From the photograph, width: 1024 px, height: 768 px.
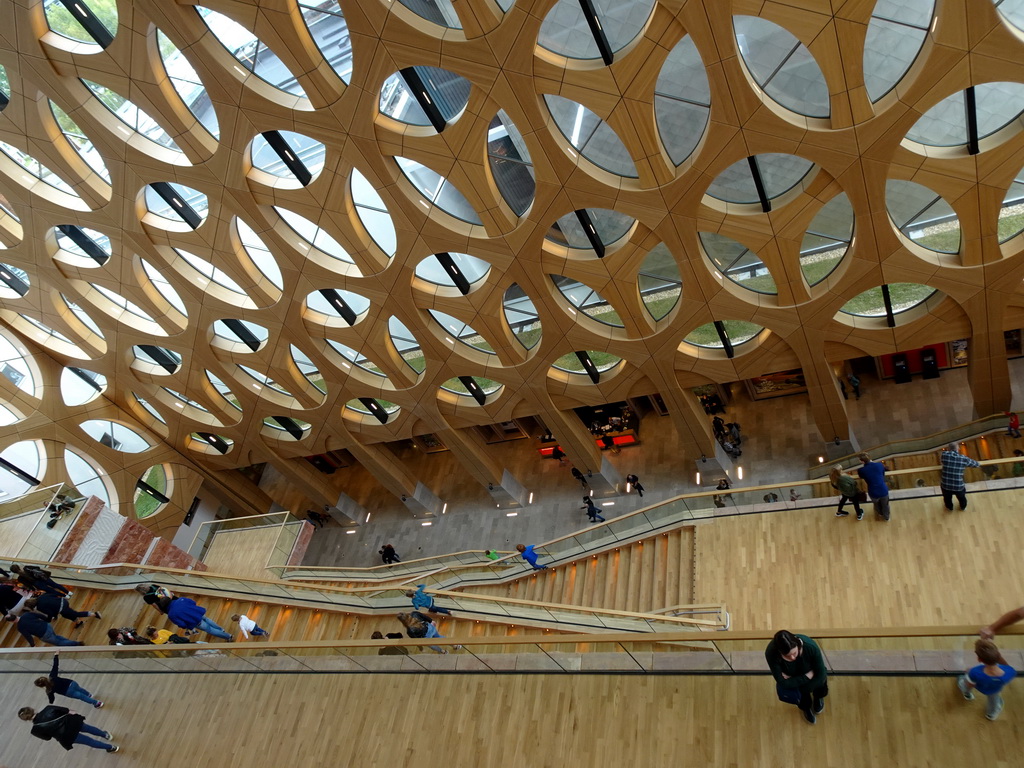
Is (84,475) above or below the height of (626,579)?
above

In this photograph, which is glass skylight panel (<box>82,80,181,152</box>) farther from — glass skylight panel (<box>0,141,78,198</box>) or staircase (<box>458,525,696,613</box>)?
staircase (<box>458,525,696,613</box>)

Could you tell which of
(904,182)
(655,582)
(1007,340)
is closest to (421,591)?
(655,582)

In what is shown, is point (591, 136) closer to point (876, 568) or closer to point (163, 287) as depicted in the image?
point (876, 568)

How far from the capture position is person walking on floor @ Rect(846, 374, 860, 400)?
23.1 m

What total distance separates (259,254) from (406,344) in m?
5.55

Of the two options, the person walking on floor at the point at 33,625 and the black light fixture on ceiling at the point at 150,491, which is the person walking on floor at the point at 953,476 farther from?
the black light fixture on ceiling at the point at 150,491

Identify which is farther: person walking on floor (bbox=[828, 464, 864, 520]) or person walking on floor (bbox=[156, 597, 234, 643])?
person walking on floor (bbox=[156, 597, 234, 643])

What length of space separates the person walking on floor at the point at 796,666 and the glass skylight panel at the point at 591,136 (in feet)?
38.1

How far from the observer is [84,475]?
29469mm

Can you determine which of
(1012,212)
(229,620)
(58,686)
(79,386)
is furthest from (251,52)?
(79,386)

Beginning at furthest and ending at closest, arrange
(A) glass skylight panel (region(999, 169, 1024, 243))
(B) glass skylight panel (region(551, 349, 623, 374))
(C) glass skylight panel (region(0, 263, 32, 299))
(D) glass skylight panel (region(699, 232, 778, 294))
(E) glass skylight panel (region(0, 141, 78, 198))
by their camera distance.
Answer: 1. (C) glass skylight panel (region(0, 263, 32, 299))
2. (B) glass skylight panel (region(551, 349, 623, 374))
3. (E) glass skylight panel (region(0, 141, 78, 198))
4. (D) glass skylight panel (region(699, 232, 778, 294))
5. (A) glass skylight panel (region(999, 169, 1024, 243))

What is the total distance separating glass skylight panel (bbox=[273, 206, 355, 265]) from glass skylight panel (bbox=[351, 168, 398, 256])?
114 cm

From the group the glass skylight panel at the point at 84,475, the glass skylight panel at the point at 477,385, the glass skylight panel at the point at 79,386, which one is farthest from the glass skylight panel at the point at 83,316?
the glass skylight panel at the point at 477,385

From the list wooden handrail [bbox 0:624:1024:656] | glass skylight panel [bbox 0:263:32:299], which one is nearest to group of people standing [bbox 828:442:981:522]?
wooden handrail [bbox 0:624:1024:656]
